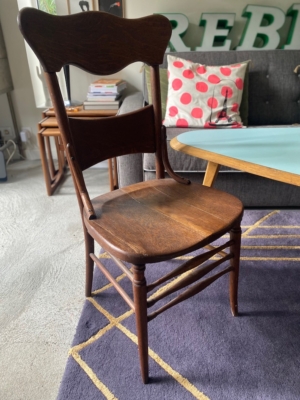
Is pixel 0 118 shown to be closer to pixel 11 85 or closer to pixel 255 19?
pixel 11 85

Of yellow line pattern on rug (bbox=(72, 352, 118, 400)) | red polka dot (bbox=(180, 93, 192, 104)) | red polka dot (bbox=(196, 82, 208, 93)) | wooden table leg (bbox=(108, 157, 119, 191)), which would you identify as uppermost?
red polka dot (bbox=(196, 82, 208, 93))

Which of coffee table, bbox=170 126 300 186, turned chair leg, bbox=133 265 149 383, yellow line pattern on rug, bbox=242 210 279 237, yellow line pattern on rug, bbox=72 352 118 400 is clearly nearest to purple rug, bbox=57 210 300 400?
yellow line pattern on rug, bbox=72 352 118 400

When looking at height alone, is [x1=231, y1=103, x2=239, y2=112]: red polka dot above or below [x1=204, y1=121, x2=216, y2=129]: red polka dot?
above

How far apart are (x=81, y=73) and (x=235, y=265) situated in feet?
6.05

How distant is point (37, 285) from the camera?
1294 mm

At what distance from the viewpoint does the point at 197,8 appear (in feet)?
6.69

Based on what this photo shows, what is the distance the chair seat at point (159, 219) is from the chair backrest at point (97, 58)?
10 cm

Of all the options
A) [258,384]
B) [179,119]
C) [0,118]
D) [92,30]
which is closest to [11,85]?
[0,118]

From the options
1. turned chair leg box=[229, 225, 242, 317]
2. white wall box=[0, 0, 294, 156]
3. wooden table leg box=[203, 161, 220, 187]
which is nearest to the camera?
turned chair leg box=[229, 225, 242, 317]

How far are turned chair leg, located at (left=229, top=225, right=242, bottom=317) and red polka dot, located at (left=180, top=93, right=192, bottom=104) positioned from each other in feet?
3.27

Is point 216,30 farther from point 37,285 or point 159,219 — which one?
point 37,285

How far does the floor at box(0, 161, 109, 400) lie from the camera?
3.13 feet

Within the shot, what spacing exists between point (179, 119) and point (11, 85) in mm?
1412

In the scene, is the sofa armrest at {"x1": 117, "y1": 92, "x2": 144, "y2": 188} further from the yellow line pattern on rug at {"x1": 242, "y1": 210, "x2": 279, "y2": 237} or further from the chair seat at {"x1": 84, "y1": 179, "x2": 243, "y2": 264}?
the yellow line pattern on rug at {"x1": 242, "y1": 210, "x2": 279, "y2": 237}
